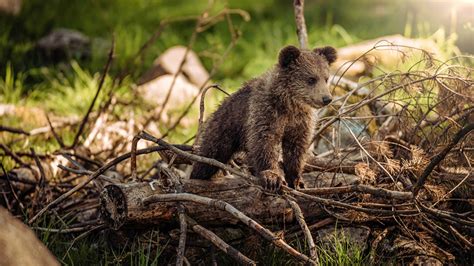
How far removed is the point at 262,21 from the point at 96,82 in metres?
3.54

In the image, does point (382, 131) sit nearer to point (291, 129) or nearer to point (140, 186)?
point (291, 129)

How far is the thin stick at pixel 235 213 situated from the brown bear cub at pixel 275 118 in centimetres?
52

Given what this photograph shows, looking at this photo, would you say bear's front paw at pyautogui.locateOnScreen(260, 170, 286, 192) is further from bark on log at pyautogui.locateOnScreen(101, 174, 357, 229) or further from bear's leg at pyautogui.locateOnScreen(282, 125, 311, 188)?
bear's leg at pyautogui.locateOnScreen(282, 125, 311, 188)

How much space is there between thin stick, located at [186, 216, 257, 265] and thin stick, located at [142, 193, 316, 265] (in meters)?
0.16

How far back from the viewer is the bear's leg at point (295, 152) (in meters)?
4.59

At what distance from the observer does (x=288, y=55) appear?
4633mm

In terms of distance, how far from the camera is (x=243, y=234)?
4629 millimetres

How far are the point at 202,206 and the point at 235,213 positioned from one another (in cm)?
57

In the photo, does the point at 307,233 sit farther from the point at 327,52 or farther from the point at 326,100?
the point at 327,52

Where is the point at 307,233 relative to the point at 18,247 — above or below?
below

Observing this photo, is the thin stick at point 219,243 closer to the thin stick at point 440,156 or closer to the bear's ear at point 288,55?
the thin stick at point 440,156

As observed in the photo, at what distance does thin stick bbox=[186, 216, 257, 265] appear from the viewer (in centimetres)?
386

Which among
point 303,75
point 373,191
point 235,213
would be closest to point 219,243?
point 235,213

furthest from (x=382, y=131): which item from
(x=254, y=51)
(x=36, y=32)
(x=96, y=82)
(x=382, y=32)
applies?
(x=36, y=32)
